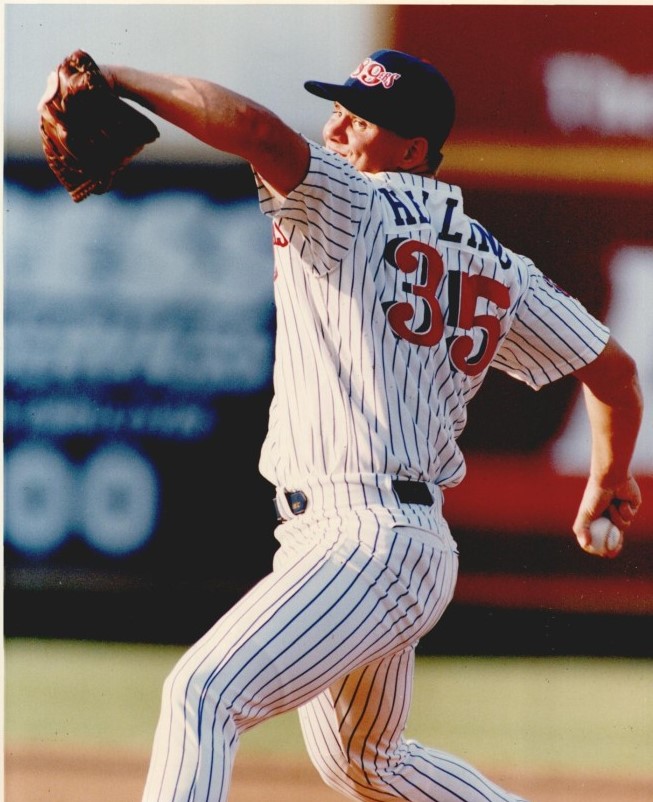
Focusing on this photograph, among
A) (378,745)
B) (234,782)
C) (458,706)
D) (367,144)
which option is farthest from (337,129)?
(234,782)

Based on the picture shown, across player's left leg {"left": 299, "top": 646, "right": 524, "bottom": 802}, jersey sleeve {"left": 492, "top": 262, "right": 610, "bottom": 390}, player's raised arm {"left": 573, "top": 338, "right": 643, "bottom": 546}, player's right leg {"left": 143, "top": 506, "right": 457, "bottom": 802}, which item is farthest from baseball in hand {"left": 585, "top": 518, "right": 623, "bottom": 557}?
player's right leg {"left": 143, "top": 506, "right": 457, "bottom": 802}

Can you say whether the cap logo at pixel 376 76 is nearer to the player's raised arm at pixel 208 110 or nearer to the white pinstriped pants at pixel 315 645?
the player's raised arm at pixel 208 110

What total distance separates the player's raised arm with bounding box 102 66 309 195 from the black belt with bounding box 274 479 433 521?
2.02 feet

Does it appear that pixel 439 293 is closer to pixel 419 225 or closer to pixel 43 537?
pixel 419 225

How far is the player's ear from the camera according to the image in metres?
2.34

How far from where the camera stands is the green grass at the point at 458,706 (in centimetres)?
327

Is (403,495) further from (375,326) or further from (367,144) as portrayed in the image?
(367,144)

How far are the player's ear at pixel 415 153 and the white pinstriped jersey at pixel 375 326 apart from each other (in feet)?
0.25

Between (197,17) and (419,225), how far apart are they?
139cm

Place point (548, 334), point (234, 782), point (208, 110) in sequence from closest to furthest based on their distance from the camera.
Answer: point (208, 110) → point (548, 334) → point (234, 782)

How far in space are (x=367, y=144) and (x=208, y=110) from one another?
0.63 m

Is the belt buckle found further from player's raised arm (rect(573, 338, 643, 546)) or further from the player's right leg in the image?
player's raised arm (rect(573, 338, 643, 546))

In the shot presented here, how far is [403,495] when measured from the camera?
2.08 meters

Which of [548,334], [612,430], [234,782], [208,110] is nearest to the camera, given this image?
[208,110]
